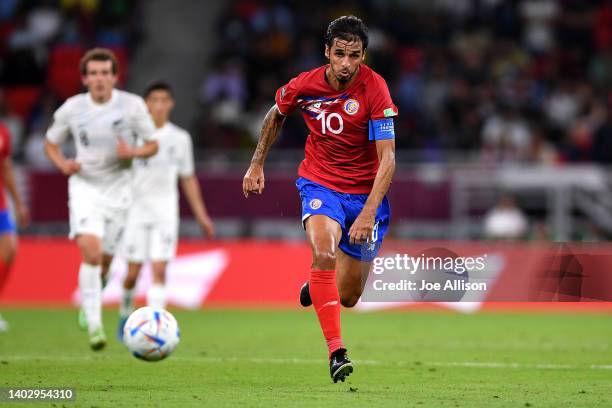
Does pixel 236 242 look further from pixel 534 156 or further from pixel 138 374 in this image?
pixel 138 374

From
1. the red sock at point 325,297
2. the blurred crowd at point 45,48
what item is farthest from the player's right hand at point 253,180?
the blurred crowd at point 45,48

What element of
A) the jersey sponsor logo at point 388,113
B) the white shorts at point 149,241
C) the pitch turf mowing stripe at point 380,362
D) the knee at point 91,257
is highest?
the jersey sponsor logo at point 388,113

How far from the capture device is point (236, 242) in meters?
18.0

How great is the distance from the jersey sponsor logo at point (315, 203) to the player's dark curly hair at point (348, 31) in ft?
3.74

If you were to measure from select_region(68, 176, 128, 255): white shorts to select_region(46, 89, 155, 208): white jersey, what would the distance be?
0.01m

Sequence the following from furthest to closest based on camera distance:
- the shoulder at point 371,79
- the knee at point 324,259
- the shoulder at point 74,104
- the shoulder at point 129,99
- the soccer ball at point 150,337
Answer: the shoulder at point 129,99, the shoulder at point 74,104, the shoulder at point 371,79, the soccer ball at point 150,337, the knee at point 324,259

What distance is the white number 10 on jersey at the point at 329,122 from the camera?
8.99 metres

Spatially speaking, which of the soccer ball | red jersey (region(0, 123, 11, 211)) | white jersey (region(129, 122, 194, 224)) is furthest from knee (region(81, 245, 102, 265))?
red jersey (region(0, 123, 11, 211))

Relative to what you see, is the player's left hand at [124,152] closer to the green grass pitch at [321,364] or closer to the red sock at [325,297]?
the green grass pitch at [321,364]

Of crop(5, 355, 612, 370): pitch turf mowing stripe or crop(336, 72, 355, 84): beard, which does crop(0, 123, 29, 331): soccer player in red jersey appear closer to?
crop(5, 355, 612, 370): pitch turf mowing stripe

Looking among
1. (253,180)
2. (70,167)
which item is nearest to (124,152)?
(70,167)

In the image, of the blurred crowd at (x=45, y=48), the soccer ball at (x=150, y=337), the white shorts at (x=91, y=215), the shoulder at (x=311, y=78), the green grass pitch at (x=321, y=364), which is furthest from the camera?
the blurred crowd at (x=45, y=48)

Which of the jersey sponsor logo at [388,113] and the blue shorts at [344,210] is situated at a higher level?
the jersey sponsor logo at [388,113]

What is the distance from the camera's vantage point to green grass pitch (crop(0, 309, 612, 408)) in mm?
7918
